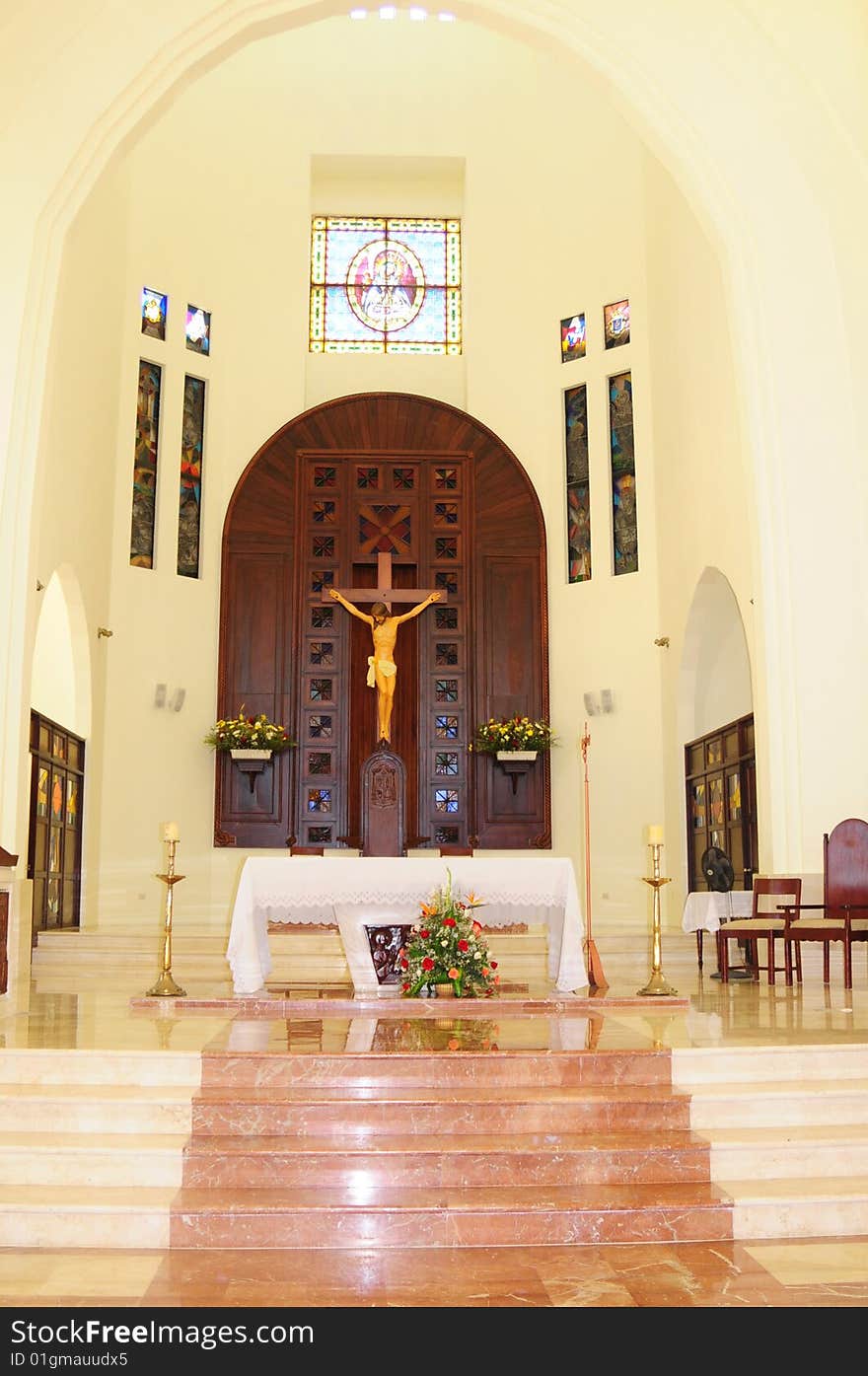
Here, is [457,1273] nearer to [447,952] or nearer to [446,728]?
[447,952]

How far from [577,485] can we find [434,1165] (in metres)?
11.5

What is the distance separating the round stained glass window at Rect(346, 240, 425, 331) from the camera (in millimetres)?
16453

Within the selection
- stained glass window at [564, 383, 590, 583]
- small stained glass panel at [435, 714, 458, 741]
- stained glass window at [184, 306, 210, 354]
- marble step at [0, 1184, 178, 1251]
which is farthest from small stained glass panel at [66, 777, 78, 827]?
marble step at [0, 1184, 178, 1251]

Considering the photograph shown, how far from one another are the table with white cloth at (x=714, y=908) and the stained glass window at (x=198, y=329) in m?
9.19

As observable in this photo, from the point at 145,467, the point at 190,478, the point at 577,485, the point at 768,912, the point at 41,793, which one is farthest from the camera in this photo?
the point at 577,485

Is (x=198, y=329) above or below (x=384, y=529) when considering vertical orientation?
above

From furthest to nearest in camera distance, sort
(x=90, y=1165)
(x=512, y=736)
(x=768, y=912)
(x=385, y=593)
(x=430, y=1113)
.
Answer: (x=512, y=736), (x=385, y=593), (x=768, y=912), (x=430, y=1113), (x=90, y=1165)

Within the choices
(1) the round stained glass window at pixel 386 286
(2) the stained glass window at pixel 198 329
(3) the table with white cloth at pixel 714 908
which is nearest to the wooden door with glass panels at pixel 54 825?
(2) the stained glass window at pixel 198 329

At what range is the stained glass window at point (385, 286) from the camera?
16.3 m

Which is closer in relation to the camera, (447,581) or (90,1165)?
(90,1165)

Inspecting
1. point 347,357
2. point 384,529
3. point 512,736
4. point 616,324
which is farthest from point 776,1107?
point 347,357

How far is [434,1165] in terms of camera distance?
186 inches

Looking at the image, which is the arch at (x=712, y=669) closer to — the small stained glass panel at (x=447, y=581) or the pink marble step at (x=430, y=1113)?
the small stained glass panel at (x=447, y=581)

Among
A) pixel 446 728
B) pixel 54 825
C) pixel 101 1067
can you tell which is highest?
pixel 446 728
